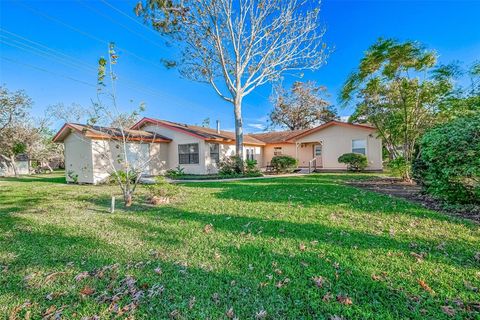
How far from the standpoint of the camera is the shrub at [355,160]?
55.6 ft

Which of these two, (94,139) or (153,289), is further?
(94,139)

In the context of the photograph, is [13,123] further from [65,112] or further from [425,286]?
[425,286]

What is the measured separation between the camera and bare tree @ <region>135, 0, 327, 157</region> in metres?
15.7

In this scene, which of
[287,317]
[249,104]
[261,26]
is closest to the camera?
[287,317]

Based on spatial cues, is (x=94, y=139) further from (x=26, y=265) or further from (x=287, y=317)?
(x=287, y=317)

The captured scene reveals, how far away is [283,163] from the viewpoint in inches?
727

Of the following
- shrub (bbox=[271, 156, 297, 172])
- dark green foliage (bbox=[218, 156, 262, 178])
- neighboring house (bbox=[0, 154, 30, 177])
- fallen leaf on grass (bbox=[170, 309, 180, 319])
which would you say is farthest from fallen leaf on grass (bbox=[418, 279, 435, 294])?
neighboring house (bbox=[0, 154, 30, 177])

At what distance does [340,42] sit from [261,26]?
19.4ft

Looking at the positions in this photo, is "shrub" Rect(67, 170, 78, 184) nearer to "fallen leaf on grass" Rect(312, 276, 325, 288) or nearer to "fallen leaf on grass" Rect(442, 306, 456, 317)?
"fallen leaf on grass" Rect(312, 276, 325, 288)

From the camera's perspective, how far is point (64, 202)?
799 centimetres

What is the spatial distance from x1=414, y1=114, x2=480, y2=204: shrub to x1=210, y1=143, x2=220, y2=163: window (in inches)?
534

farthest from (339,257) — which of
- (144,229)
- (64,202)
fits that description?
(64,202)

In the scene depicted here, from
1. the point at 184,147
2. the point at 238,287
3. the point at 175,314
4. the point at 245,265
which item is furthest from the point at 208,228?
the point at 184,147

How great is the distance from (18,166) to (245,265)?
114 ft
